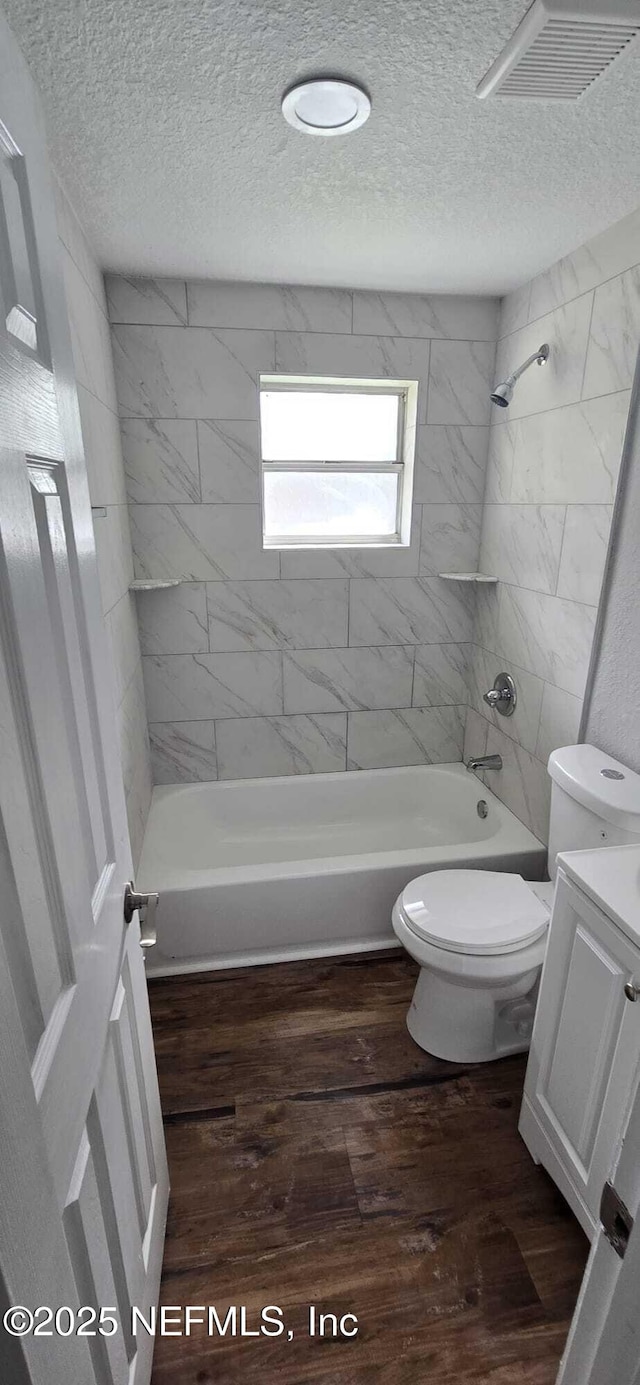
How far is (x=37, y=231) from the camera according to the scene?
0.71m

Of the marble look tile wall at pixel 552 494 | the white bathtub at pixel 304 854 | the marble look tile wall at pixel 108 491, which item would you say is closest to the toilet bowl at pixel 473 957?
the white bathtub at pixel 304 854

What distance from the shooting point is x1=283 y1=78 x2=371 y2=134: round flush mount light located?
117 cm

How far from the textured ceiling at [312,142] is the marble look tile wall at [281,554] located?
0.91ft

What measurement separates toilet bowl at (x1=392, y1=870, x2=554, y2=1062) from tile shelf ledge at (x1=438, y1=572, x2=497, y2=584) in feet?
3.91

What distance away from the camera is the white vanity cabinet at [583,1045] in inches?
44.2

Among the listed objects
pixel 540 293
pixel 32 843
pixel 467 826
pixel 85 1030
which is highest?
pixel 540 293

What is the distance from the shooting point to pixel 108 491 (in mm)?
2010

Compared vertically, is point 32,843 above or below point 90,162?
below

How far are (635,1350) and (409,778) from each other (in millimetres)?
2326

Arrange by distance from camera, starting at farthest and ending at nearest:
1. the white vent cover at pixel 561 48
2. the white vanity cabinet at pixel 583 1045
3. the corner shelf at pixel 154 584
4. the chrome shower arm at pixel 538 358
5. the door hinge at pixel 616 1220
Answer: the corner shelf at pixel 154 584, the chrome shower arm at pixel 538 358, the white vanity cabinet at pixel 583 1045, the white vent cover at pixel 561 48, the door hinge at pixel 616 1220

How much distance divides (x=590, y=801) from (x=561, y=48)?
5.07ft

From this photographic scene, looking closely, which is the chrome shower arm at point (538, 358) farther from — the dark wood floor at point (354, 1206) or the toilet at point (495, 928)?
the dark wood floor at point (354, 1206)

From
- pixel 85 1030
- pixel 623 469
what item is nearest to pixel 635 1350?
pixel 85 1030

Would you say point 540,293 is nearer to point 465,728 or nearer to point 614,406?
point 614,406
